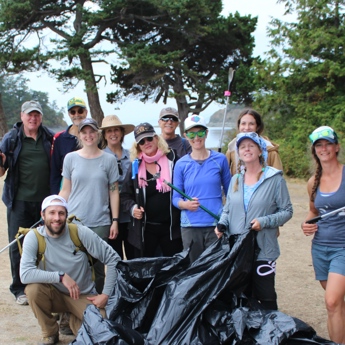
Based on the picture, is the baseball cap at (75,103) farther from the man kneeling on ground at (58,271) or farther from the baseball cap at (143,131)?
the man kneeling on ground at (58,271)

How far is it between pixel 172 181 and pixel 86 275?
1.05 m

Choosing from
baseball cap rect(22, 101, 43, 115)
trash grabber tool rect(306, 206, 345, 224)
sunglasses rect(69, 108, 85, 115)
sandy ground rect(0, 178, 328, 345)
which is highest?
baseball cap rect(22, 101, 43, 115)

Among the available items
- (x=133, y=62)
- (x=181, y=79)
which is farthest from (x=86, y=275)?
(x=181, y=79)

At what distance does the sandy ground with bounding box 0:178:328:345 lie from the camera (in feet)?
13.8

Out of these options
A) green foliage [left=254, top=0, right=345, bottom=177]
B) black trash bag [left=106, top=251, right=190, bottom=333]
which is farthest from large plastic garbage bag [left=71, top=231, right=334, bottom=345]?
green foliage [left=254, top=0, right=345, bottom=177]

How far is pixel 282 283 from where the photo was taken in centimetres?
561

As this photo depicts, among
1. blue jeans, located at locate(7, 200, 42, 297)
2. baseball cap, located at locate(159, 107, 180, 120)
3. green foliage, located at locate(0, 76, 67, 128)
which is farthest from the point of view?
green foliage, located at locate(0, 76, 67, 128)

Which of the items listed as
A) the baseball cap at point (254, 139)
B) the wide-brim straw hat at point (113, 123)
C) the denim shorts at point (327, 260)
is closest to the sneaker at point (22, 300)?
the wide-brim straw hat at point (113, 123)

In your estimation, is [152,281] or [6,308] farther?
[6,308]

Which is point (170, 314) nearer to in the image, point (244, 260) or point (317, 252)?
point (244, 260)

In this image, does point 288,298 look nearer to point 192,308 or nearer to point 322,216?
point 322,216

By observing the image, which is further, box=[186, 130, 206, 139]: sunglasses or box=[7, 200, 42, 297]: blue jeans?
box=[7, 200, 42, 297]: blue jeans

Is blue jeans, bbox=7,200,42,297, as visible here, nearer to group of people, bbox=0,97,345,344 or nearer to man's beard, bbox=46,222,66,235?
group of people, bbox=0,97,345,344

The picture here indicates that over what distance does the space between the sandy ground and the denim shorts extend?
3.12 feet
